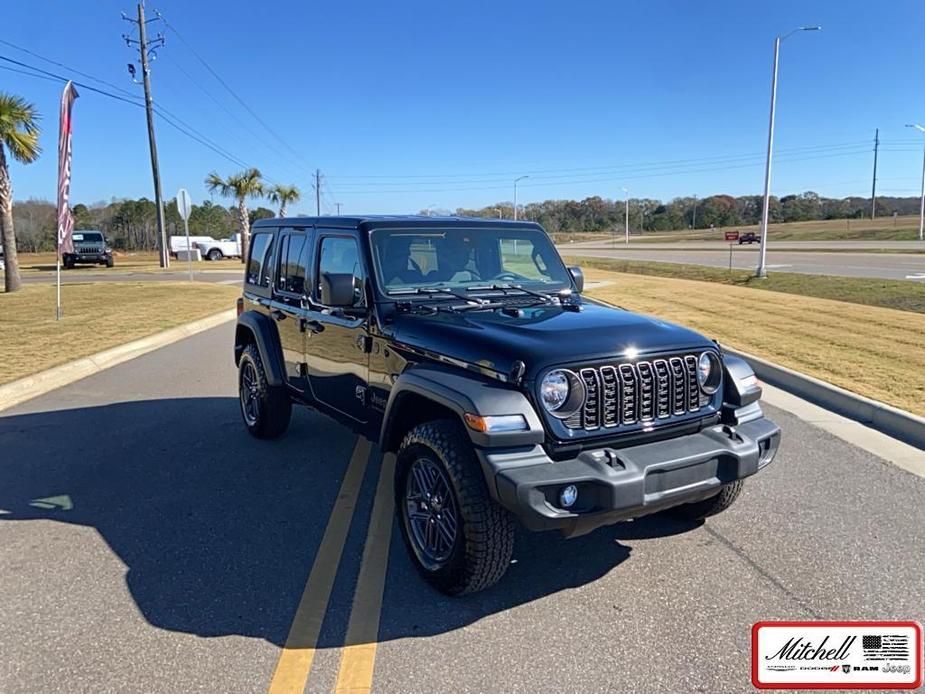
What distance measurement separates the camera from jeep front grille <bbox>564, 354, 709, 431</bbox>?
3.37 metres

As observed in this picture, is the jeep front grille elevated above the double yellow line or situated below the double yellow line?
above

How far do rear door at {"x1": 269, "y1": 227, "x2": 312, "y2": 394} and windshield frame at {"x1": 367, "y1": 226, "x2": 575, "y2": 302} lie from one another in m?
1.05

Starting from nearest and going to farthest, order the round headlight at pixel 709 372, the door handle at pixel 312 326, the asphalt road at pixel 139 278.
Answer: the round headlight at pixel 709 372
the door handle at pixel 312 326
the asphalt road at pixel 139 278

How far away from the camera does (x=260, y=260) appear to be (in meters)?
6.51

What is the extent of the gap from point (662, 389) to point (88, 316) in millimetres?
14500

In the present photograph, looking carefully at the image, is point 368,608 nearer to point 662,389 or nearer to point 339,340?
point 662,389

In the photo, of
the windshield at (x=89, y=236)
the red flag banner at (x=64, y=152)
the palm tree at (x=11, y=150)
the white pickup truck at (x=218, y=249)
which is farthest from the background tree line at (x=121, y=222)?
the red flag banner at (x=64, y=152)

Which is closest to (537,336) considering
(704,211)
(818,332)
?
(818,332)

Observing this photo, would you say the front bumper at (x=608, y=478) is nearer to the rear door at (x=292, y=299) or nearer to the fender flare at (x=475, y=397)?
the fender flare at (x=475, y=397)

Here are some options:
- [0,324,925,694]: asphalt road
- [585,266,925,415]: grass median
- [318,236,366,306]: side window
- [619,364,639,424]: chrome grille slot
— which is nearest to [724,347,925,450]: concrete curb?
[585,266,925,415]: grass median

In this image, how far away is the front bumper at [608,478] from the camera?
10.1 feet

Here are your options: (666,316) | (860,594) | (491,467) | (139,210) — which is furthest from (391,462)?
(139,210)

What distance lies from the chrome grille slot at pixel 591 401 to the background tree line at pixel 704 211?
112105 millimetres

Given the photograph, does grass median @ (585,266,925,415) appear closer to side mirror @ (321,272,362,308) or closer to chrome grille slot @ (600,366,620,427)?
chrome grille slot @ (600,366,620,427)
